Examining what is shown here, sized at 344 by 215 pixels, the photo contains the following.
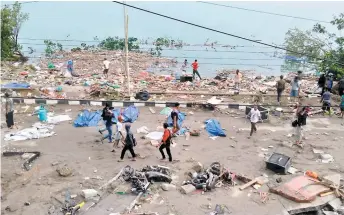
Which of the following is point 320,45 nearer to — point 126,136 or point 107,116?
point 107,116

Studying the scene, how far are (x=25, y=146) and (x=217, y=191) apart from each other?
6090 millimetres

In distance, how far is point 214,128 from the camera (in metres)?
12.7

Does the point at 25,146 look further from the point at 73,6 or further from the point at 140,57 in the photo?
the point at 73,6

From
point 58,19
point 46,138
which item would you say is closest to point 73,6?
point 58,19

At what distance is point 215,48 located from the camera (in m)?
36.0

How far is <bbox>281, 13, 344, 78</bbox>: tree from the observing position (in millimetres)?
18594

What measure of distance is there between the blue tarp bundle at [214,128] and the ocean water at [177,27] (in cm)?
1430

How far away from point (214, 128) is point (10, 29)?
17.6m

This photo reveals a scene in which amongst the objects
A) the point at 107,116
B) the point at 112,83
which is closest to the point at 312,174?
the point at 107,116

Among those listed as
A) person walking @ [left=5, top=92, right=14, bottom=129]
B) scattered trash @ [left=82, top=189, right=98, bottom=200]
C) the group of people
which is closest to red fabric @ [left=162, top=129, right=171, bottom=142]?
the group of people

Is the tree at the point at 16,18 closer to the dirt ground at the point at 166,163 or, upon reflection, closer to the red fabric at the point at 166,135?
the dirt ground at the point at 166,163

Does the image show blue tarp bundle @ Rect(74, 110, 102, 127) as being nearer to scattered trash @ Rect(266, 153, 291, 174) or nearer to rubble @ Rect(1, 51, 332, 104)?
rubble @ Rect(1, 51, 332, 104)

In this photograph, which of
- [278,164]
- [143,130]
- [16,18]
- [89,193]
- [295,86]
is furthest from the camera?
[16,18]

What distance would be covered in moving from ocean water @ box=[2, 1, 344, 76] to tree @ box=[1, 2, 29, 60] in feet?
15.5
